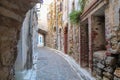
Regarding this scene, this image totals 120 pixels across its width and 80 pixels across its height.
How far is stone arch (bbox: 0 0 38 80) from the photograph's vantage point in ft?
8.86

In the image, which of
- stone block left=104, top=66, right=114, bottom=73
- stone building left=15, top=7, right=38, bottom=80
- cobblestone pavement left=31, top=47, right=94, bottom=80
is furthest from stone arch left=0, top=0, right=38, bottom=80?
cobblestone pavement left=31, top=47, right=94, bottom=80

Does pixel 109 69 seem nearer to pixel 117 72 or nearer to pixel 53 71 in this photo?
pixel 117 72

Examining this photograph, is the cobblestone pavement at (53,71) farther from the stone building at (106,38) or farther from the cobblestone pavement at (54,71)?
the stone building at (106,38)

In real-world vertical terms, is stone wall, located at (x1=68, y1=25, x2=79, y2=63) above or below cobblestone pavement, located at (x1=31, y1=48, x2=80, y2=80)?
above

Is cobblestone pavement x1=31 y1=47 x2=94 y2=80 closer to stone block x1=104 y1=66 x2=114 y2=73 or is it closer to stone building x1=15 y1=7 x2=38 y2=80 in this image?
stone building x1=15 y1=7 x2=38 y2=80

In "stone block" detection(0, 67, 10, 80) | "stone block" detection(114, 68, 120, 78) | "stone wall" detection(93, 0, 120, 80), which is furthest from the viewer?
"stone wall" detection(93, 0, 120, 80)

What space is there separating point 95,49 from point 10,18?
6480 mm

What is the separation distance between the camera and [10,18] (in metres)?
2.84

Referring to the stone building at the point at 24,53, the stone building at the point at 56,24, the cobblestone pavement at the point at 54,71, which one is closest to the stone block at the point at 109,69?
the stone building at the point at 24,53

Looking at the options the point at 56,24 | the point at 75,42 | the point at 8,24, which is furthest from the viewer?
the point at 56,24

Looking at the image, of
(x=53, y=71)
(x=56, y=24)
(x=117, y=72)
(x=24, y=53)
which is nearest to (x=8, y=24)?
(x=117, y=72)

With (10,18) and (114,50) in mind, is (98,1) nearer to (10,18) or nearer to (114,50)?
(114,50)

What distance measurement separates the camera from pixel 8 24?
2.86 m

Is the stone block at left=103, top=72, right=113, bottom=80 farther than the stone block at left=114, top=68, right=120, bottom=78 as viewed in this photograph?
Yes
